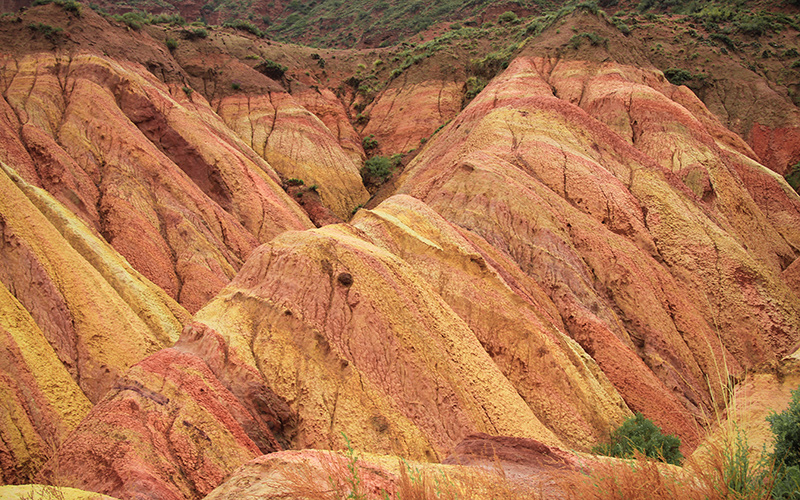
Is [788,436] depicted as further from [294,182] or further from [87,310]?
[294,182]

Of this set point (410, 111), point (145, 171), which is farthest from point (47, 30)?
point (410, 111)

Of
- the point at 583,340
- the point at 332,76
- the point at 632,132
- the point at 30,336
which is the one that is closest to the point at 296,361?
the point at 30,336

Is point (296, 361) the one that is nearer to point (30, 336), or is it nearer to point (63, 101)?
point (30, 336)

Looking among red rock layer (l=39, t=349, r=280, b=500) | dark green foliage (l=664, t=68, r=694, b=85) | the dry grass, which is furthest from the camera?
dark green foliage (l=664, t=68, r=694, b=85)

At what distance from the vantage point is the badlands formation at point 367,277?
38.9 ft

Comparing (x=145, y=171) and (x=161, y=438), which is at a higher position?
(x=145, y=171)

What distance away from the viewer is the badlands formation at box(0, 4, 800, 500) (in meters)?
11.9

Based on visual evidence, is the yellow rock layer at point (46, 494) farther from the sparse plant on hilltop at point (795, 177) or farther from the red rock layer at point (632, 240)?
the sparse plant on hilltop at point (795, 177)

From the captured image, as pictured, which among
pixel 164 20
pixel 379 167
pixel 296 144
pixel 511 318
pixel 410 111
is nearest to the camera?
pixel 511 318

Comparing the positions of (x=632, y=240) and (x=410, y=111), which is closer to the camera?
(x=632, y=240)

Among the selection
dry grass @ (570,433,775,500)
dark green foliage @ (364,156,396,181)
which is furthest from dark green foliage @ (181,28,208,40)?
dry grass @ (570,433,775,500)

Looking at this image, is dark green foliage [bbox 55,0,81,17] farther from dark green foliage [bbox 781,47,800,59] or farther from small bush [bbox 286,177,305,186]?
dark green foliage [bbox 781,47,800,59]

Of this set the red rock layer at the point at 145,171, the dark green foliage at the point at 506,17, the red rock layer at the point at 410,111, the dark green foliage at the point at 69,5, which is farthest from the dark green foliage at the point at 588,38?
the dark green foliage at the point at 69,5

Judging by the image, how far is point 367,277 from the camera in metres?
15.3
